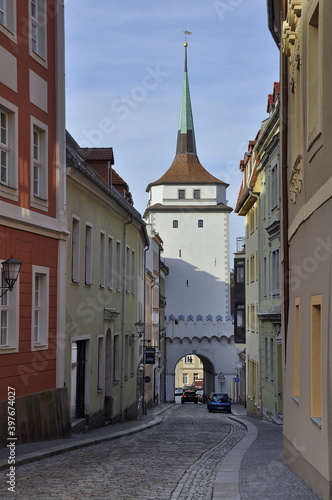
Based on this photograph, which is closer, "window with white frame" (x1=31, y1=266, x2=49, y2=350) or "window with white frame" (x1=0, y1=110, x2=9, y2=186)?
"window with white frame" (x1=0, y1=110, x2=9, y2=186)

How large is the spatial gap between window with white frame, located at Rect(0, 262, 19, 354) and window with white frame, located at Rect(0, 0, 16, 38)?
5.02m

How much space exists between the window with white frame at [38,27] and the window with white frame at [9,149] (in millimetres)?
2181

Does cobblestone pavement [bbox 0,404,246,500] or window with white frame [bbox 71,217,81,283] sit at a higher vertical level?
window with white frame [bbox 71,217,81,283]

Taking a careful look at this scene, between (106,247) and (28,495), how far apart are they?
58.0 ft

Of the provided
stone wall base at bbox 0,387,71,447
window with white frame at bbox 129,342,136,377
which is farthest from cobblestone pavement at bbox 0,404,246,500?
window with white frame at bbox 129,342,136,377

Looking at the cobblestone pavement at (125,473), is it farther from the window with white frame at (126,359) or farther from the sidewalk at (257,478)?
the window with white frame at (126,359)

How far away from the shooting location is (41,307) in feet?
60.9

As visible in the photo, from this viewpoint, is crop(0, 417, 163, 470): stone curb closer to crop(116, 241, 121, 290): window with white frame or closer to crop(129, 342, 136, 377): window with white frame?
crop(116, 241, 121, 290): window with white frame

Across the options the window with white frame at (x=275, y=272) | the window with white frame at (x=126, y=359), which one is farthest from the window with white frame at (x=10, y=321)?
the window with white frame at (x=126, y=359)

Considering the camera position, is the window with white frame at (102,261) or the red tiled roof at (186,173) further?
the red tiled roof at (186,173)

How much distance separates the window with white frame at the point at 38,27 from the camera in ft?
59.8

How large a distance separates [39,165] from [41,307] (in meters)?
3.07

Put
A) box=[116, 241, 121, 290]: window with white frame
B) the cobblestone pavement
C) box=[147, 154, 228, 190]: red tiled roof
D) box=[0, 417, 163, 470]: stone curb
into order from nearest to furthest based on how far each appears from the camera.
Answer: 1. the cobblestone pavement
2. box=[0, 417, 163, 470]: stone curb
3. box=[116, 241, 121, 290]: window with white frame
4. box=[147, 154, 228, 190]: red tiled roof

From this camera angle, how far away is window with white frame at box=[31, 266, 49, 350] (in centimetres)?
1827
